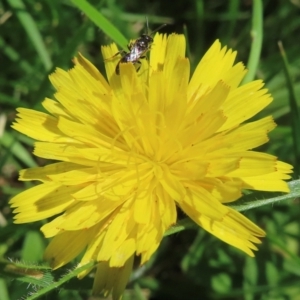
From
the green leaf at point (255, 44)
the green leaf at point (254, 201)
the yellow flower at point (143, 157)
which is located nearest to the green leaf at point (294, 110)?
the green leaf at point (255, 44)

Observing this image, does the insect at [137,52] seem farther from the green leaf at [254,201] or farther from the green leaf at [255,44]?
the green leaf at [254,201]

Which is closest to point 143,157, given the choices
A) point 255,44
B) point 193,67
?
point 255,44

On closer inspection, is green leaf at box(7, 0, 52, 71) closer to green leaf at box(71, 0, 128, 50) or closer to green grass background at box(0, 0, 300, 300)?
green grass background at box(0, 0, 300, 300)

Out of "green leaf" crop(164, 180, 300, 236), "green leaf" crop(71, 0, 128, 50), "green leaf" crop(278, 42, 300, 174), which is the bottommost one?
"green leaf" crop(164, 180, 300, 236)

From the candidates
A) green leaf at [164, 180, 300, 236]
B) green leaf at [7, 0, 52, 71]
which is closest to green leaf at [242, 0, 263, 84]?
green leaf at [164, 180, 300, 236]

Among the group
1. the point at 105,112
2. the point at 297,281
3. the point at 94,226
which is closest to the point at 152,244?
the point at 94,226
